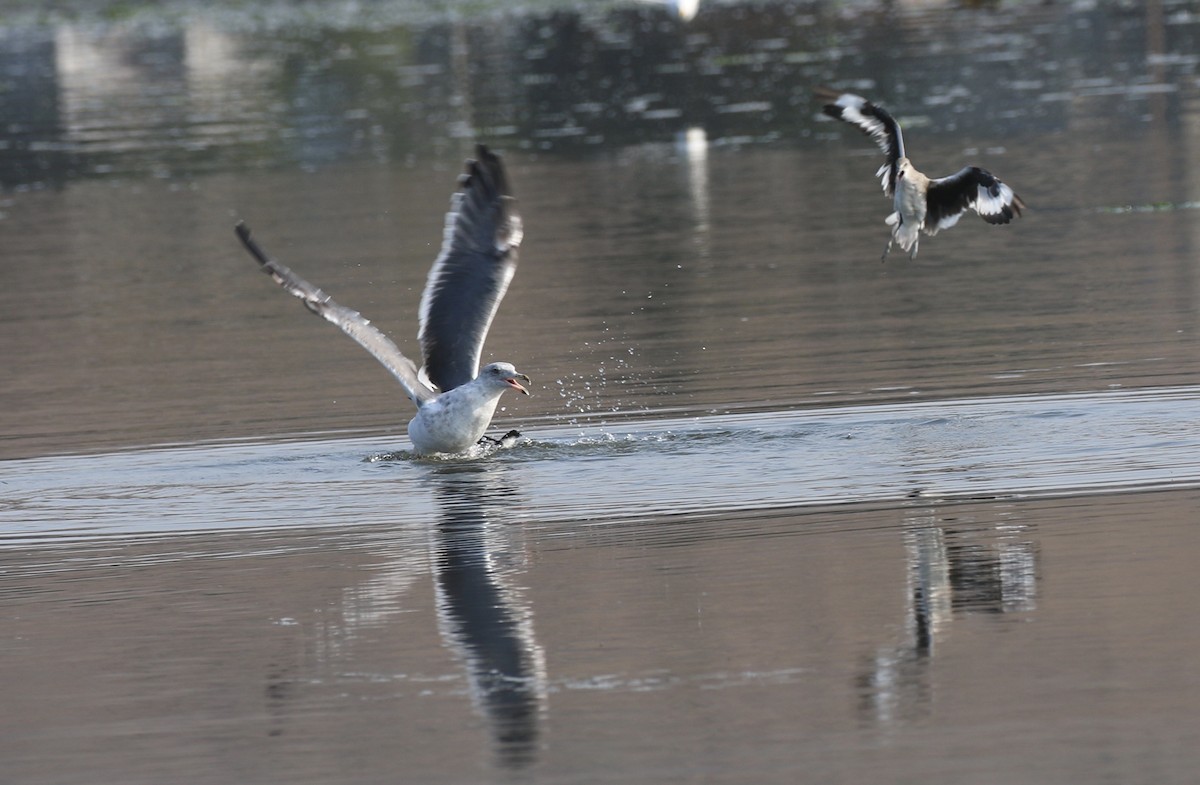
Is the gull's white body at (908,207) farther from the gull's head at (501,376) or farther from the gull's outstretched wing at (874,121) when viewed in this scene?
the gull's head at (501,376)

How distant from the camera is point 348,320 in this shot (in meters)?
12.0

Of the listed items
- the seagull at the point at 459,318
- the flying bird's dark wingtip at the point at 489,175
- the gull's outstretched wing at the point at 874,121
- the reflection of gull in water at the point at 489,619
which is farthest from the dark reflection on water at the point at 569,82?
the reflection of gull in water at the point at 489,619

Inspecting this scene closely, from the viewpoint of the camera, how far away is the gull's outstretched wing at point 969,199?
515 inches

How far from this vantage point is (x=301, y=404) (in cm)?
1373

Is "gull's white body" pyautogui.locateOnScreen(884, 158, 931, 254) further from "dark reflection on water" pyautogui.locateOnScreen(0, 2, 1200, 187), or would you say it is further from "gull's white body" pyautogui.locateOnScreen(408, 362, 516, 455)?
"dark reflection on water" pyautogui.locateOnScreen(0, 2, 1200, 187)

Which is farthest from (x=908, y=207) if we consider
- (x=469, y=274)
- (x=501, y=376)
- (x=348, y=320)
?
(x=348, y=320)

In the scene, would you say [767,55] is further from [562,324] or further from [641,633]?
[641,633]

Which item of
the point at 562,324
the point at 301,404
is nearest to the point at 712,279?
the point at 562,324

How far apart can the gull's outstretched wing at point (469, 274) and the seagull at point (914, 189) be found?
192cm

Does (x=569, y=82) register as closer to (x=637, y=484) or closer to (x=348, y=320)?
(x=348, y=320)

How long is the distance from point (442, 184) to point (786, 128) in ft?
18.2

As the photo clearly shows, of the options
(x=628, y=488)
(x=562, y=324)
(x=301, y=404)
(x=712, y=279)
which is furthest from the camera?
(x=712, y=279)

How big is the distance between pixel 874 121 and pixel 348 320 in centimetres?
330

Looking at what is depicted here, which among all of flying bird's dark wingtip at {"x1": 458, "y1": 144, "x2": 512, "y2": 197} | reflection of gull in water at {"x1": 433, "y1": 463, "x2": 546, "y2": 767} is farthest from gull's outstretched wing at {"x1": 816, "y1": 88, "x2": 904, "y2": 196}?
reflection of gull in water at {"x1": 433, "y1": 463, "x2": 546, "y2": 767}
